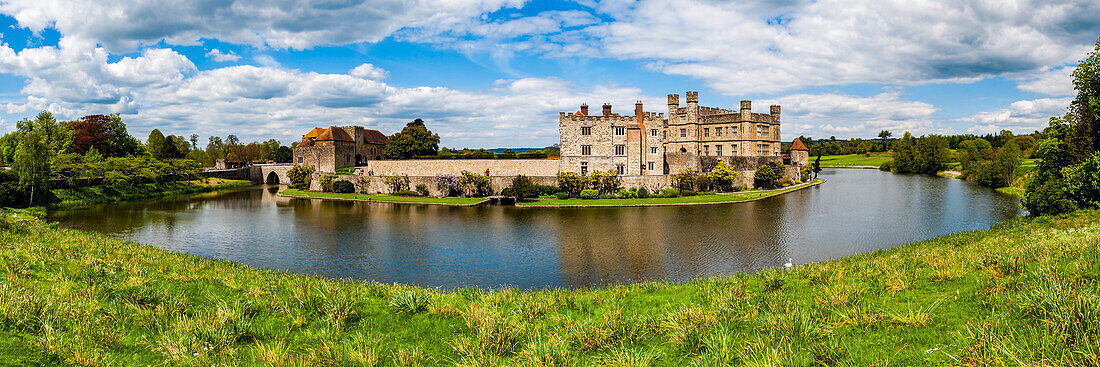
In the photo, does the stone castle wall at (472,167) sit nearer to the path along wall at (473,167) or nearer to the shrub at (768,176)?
the path along wall at (473,167)

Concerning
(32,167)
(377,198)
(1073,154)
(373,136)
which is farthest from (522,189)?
(373,136)

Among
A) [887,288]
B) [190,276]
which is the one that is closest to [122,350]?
Result: [190,276]

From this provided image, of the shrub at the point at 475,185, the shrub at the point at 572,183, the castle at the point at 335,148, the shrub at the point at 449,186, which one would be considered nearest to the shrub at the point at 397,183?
the shrub at the point at 449,186

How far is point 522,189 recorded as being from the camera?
43.5 metres

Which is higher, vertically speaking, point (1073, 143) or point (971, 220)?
point (1073, 143)

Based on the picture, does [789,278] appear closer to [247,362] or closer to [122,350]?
[247,362]

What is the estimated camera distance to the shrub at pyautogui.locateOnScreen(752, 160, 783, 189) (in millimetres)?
52156

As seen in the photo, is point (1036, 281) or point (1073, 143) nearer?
point (1036, 281)

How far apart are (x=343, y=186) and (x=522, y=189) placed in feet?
66.2

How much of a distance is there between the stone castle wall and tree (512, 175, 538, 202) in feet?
17.5

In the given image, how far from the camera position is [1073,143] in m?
24.5

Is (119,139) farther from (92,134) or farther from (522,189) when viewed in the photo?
(522,189)

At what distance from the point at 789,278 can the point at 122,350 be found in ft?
36.9

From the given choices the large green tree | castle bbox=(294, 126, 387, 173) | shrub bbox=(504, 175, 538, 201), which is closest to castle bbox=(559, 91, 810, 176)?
shrub bbox=(504, 175, 538, 201)
